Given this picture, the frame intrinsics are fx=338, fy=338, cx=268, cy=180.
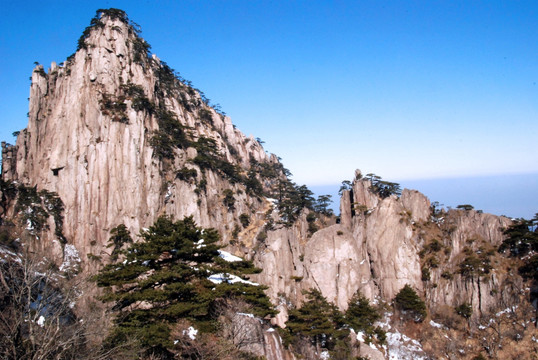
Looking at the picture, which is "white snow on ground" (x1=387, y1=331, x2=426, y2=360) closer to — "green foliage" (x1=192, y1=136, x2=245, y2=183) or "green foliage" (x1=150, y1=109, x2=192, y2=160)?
"green foliage" (x1=192, y1=136, x2=245, y2=183)

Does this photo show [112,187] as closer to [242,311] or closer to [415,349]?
[242,311]

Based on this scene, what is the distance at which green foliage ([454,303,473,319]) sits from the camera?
42.4 metres

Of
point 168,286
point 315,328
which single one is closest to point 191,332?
point 168,286

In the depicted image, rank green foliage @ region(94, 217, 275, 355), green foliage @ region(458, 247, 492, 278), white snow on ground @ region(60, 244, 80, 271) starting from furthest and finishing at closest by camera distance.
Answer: white snow on ground @ region(60, 244, 80, 271) < green foliage @ region(458, 247, 492, 278) < green foliage @ region(94, 217, 275, 355)

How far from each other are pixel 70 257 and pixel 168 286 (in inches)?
1615

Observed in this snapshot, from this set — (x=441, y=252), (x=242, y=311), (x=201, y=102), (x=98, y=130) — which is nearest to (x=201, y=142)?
(x=98, y=130)

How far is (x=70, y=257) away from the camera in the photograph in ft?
165

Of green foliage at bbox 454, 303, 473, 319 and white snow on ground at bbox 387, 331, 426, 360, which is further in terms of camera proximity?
green foliage at bbox 454, 303, 473, 319

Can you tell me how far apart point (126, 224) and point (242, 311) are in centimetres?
3957

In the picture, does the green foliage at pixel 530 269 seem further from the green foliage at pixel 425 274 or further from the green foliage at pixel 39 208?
the green foliage at pixel 39 208

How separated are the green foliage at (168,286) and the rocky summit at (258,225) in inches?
418

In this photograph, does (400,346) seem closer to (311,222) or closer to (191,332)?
(311,222)

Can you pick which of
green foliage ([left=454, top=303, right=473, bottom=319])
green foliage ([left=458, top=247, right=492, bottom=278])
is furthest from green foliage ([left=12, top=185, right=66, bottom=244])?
green foliage ([left=458, top=247, right=492, bottom=278])

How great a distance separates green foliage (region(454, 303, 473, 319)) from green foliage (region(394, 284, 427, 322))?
13.3ft
